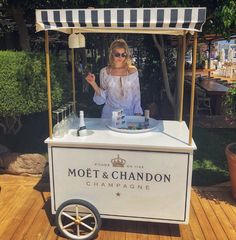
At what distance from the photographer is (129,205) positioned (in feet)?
12.7

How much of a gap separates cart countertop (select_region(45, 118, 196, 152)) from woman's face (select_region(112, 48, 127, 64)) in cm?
108

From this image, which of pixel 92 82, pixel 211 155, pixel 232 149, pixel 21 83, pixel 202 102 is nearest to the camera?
pixel 92 82

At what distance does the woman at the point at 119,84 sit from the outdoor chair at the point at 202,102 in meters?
6.21

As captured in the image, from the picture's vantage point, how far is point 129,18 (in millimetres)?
3254

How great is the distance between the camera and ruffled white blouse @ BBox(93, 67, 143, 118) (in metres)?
4.84

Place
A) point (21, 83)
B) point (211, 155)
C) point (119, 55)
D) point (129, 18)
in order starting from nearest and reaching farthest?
point (129, 18)
point (119, 55)
point (21, 83)
point (211, 155)

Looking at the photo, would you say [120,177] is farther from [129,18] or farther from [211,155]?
[211,155]

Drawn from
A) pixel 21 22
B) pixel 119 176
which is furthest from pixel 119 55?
pixel 21 22

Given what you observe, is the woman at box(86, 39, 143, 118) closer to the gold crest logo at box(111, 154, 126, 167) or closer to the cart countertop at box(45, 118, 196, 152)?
the cart countertop at box(45, 118, 196, 152)

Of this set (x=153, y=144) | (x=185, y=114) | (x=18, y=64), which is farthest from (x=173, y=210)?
(x=185, y=114)

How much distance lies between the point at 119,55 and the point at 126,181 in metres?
1.86

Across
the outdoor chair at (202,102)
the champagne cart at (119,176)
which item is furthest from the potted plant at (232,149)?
the outdoor chair at (202,102)

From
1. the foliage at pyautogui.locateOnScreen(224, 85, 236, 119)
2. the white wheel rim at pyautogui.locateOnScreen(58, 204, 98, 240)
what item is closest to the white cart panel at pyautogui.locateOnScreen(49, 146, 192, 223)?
the white wheel rim at pyautogui.locateOnScreen(58, 204, 98, 240)

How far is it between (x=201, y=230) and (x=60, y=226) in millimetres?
1755
